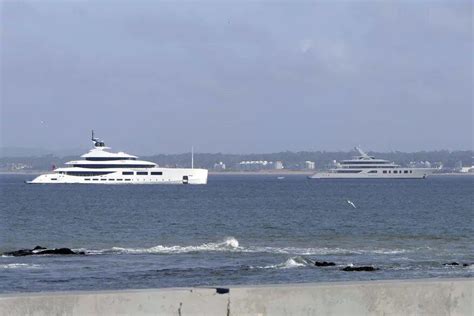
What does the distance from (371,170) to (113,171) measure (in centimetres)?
6012

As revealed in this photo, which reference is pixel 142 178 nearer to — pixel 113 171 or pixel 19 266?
pixel 113 171

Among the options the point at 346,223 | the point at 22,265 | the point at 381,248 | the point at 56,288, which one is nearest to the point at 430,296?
the point at 56,288

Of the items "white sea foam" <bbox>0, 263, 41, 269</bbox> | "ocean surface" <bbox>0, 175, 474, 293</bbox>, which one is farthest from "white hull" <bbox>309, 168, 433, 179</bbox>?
"white sea foam" <bbox>0, 263, 41, 269</bbox>

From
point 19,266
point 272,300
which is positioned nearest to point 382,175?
point 19,266

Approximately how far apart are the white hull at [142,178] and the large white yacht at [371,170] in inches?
1889

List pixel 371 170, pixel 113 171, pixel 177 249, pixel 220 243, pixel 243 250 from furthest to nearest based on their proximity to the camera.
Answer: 1. pixel 371 170
2. pixel 113 171
3. pixel 220 243
4. pixel 177 249
5. pixel 243 250

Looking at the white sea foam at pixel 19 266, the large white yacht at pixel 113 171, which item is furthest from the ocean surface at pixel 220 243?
the large white yacht at pixel 113 171

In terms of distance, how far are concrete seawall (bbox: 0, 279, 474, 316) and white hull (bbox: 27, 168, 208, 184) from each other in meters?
110

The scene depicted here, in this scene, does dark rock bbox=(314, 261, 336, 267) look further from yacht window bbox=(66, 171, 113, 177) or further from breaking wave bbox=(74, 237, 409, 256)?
yacht window bbox=(66, 171, 113, 177)

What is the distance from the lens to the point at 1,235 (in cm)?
4012

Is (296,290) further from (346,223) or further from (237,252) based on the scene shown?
(346,223)

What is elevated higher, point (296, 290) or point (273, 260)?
point (296, 290)

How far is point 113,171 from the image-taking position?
116m

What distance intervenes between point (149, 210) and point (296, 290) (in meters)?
56.5
